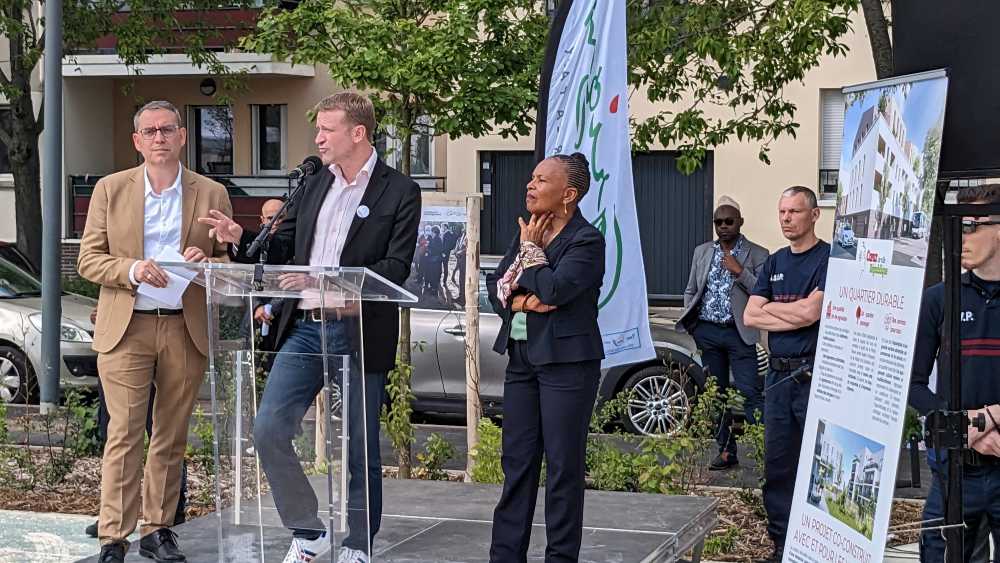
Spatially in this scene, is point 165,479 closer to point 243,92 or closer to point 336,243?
point 336,243

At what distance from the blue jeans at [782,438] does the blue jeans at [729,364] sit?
2708mm

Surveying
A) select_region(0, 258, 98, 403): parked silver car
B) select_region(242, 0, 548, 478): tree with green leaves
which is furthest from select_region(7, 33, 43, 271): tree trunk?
select_region(242, 0, 548, 478): tree with green leaves

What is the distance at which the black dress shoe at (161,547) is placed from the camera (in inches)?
250

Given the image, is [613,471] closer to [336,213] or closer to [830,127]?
[336,213]

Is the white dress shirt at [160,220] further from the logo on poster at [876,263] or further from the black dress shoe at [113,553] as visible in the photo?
the logo on poster at [876,263]

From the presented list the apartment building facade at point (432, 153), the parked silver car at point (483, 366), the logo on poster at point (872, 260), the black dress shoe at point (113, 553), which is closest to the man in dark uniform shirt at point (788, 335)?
the logo on poster at point (872, 260)

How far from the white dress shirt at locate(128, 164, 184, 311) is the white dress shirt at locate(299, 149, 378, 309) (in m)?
0.80

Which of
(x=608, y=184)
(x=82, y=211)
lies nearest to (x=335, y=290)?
(x=608, y=184)

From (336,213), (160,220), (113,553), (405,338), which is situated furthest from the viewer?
(405,338)

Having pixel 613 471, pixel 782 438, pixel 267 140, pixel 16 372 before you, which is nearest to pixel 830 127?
A: pixel 267 140

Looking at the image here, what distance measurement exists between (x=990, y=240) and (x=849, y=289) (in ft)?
3.07

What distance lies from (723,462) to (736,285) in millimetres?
1367

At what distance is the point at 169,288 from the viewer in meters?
6.40

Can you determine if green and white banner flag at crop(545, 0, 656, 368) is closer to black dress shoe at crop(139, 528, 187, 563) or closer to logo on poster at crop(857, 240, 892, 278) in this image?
black dress shoe at crop(139, 528, 187, 563)
